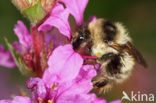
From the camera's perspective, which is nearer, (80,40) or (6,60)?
(80,40)

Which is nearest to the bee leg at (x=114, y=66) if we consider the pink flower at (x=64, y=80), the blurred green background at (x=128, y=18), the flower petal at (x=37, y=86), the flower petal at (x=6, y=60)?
the pink flower at (x=64, y=80)

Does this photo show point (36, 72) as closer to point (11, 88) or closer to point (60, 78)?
point (60, 78)

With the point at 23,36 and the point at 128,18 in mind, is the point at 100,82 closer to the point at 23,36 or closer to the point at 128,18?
the point at 23,36

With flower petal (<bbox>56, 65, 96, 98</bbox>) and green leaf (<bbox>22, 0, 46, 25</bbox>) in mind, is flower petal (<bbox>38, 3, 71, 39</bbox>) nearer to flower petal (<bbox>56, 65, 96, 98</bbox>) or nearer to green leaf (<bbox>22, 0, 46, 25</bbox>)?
green leaf (<bbox>22, 0, 46, 25</bbox>)

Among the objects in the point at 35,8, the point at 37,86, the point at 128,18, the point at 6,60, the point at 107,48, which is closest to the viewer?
the point at 35,8

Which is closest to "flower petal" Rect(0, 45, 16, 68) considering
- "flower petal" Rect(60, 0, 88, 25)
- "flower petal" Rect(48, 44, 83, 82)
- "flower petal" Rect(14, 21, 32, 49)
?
"flower petal" Rect(14, 21, 32, 49)

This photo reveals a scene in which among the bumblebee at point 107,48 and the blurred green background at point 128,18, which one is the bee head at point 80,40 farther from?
the blurred green background at point 128,18

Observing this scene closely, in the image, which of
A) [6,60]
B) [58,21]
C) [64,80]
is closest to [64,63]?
[64,80]
